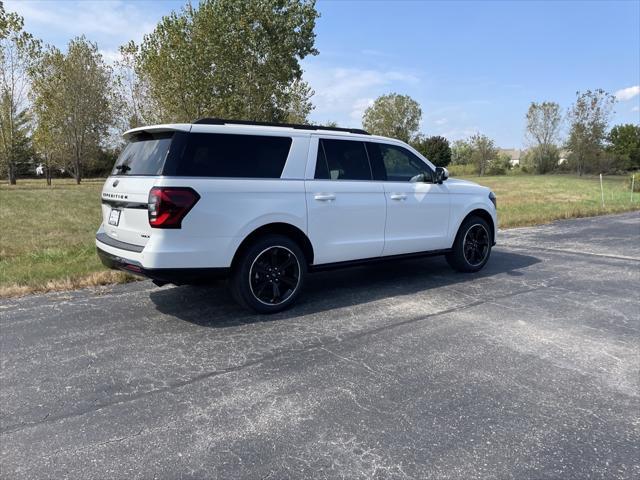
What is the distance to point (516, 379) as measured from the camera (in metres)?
3.46

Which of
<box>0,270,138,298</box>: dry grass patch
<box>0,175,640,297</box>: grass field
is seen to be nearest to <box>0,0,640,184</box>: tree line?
<box>0,175,640,297</box>: grass field

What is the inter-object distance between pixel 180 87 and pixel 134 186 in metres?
21.9

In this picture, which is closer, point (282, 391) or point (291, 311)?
point (282, 391)

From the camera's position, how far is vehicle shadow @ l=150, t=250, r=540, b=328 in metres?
4.86

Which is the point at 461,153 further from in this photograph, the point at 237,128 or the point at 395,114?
the point at 237,128

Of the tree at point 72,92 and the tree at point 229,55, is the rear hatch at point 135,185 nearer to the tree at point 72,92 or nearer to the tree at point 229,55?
the tree at point 229,55

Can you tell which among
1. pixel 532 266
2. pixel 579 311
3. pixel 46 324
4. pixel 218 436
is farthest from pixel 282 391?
pixel 532 266

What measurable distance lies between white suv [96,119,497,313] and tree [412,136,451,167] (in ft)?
189

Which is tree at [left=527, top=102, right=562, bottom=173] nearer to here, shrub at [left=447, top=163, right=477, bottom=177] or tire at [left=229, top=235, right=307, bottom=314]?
shrub at [left=447, top=163, right=477, bottom=177]

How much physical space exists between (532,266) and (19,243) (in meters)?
9.25

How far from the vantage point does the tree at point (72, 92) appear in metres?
33.3

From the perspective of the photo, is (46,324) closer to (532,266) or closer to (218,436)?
(218,436)

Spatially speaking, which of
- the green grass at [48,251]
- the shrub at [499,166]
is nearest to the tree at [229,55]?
the green grass at [48,251]

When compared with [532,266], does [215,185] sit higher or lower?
higher
